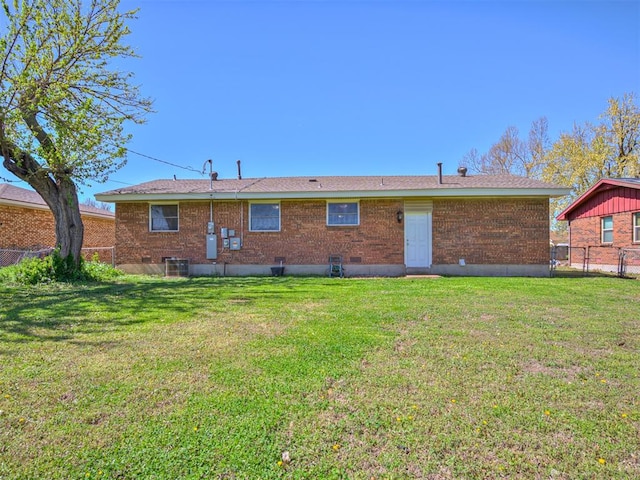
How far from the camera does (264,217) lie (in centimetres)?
1190

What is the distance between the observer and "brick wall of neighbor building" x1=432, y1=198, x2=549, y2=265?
36.7ft

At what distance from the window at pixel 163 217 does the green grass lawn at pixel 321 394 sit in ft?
22.1

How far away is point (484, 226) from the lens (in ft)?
37.1

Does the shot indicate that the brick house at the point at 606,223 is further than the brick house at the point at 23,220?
No

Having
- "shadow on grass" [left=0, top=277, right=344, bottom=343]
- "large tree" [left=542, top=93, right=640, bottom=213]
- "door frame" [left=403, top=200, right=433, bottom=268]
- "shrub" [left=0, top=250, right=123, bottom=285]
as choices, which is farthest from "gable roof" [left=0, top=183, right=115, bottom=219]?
"large tree" [left=542, top=93, right=640, bottom=213]

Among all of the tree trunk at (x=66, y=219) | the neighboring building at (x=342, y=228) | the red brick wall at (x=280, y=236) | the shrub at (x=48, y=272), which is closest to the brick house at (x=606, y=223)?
the neighboring building at (x=342, y=228)

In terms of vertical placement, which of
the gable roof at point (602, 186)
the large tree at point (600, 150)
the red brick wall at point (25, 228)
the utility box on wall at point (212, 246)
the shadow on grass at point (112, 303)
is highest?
the large tree at point (600, 150)

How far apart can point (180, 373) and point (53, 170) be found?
30.0 feet

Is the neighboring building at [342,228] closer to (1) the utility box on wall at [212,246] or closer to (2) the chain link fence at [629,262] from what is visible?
(1) the utility box on wall at [212,246]

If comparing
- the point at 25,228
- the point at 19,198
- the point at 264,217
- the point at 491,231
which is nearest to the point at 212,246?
the point at 264,217

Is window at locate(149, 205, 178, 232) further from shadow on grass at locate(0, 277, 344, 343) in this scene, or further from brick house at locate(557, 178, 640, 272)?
brick house at locate(557, 178, 640, 272)

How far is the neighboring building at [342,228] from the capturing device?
11203 mm

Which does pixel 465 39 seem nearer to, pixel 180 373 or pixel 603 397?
pixel 603 397

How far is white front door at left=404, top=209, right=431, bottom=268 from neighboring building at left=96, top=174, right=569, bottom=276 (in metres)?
0.03
